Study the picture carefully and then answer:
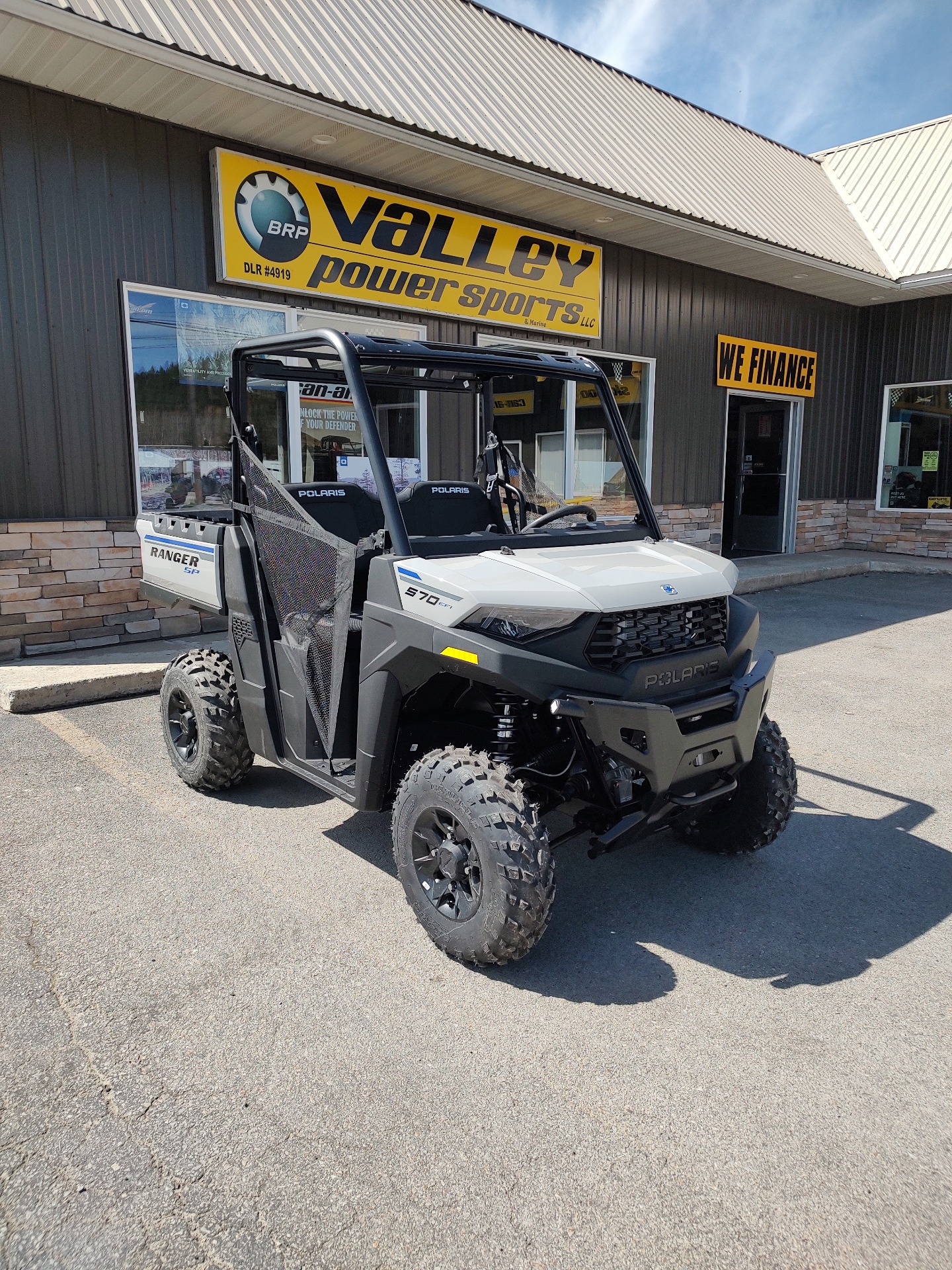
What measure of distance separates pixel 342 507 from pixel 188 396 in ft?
13.3

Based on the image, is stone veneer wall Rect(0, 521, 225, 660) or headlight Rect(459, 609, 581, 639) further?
stone veneer wall Rect(0, 521, 225, 660)

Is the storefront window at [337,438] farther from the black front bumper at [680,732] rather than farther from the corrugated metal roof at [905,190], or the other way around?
the corrugated metal roof at [905,190]

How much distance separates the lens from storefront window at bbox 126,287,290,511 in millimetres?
7586

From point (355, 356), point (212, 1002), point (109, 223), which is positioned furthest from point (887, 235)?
point (212, 1002)

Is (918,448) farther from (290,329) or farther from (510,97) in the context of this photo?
(290,329)

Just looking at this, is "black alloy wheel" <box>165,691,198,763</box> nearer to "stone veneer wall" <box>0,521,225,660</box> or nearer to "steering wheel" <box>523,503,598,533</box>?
"steering wheel" <box>523,503,598,533</box>

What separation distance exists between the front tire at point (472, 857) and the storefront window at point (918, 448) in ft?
46.8

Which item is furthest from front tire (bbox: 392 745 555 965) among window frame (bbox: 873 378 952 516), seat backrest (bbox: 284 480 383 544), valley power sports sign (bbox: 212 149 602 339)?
window frame (bbox: 873 378 952 516)

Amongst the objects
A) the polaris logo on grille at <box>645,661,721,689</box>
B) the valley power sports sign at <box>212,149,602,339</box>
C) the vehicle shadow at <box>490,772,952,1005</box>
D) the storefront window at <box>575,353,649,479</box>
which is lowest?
the vehicle shadow at <box>490,772,952,1005</box>

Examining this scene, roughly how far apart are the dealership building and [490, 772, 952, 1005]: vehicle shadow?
232 centimetres

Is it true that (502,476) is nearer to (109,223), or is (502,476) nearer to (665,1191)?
(665,1191)

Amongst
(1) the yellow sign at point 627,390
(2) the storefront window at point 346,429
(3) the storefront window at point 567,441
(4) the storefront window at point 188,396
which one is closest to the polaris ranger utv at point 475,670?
(4) the storefront window at point 188,396

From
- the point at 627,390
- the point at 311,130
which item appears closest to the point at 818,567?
the point at 627,390

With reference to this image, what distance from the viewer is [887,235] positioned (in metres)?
14.5
